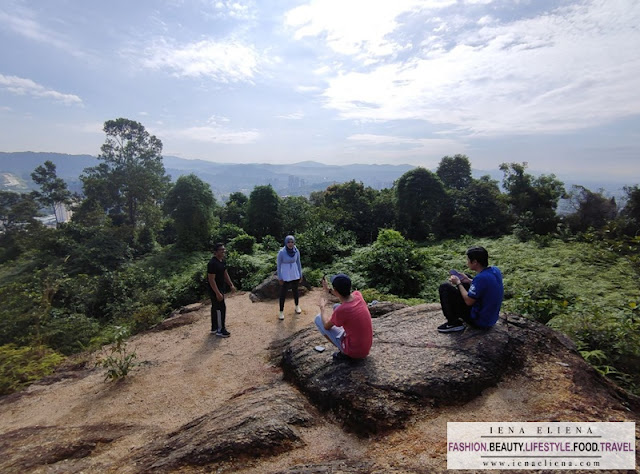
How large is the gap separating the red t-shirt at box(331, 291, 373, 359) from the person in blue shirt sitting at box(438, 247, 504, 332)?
1355 millimetres

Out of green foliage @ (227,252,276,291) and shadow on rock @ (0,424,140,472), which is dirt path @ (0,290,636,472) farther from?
green foliage @ (227,252,276,291)

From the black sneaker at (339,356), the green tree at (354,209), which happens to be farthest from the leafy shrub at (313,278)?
the green tree at (354,209)

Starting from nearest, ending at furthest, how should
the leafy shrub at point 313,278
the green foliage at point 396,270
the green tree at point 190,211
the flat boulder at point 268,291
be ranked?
the flat boulder at point 268,291 → the leafy shrub at point 313,278 → the green foliage at point 396,270 → the green tree at point 190,211

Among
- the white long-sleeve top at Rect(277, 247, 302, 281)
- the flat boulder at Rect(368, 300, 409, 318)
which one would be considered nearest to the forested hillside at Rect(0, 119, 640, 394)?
the flat boulder at Rect(368, 300, 409, 318)

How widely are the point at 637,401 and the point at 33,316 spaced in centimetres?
1314

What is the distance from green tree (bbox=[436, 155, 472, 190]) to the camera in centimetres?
3588

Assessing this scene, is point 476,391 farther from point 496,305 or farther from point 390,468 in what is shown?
point 390,468

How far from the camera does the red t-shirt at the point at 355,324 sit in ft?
13.4

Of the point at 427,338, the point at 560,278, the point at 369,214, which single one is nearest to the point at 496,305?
the point at 427,338

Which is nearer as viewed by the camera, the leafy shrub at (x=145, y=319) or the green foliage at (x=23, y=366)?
the green foliage at (x=23, y=366)

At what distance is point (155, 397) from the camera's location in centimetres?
507

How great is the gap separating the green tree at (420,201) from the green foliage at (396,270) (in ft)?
41.8

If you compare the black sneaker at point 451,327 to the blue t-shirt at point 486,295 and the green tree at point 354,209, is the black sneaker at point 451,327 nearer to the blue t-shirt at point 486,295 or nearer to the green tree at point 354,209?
the blue t-shirt at point 486,295

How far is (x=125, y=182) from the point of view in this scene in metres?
32.7
